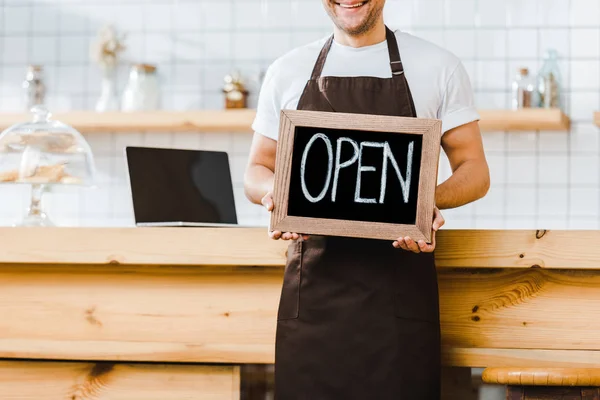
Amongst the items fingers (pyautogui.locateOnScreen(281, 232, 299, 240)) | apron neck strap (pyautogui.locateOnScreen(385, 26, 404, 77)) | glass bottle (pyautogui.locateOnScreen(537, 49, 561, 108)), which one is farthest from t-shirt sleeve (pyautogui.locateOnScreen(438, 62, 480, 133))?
glass bottle (pyautogui.locateOnScreen(537, 49, 561, 108))

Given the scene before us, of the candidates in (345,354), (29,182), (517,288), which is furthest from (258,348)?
(29,182)

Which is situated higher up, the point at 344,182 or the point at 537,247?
the point at 344,182

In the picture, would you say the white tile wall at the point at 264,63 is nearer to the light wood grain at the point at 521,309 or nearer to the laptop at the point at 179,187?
the laptop at the point at 179,187

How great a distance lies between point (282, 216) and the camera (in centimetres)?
154

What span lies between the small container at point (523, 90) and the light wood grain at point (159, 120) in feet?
3.77

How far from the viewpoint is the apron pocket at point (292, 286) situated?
168 cm

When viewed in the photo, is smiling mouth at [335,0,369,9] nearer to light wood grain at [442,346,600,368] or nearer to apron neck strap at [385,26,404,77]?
apron neck strap at [385,26,404,77]

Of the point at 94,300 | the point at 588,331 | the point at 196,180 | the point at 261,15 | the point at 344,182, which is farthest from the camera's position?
the point at 261,15

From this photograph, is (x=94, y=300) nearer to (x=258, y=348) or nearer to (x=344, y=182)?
(x=258, y=348)

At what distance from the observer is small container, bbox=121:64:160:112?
3.64m

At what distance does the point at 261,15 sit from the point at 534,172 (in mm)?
1474

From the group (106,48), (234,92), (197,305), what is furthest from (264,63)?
(197,305)

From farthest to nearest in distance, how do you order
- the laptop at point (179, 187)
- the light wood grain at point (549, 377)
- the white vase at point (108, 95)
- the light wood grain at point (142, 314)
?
the white vase at point (108, 95) < the laptop at point (179, 187) < the light wood grain at point (142, 314) < the light wood grain at point (549, 377)

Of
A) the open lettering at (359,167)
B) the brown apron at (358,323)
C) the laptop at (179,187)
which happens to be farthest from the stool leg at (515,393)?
the laptop at (179,187)
